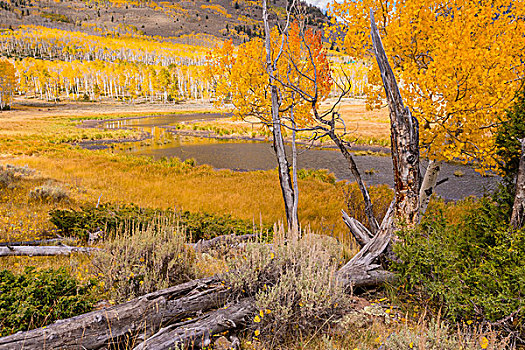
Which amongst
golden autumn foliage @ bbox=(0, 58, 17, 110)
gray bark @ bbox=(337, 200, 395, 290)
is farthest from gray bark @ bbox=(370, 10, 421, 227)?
golden autumn foliage @ bbox=(0, 58, 17, 110)

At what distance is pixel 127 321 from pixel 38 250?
348cm

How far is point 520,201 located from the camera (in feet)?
11.8

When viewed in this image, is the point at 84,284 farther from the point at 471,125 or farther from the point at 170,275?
the point at 471,125

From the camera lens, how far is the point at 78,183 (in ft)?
49.1

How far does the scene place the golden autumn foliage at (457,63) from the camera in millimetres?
6391

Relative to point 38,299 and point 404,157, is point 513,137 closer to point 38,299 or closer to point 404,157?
point 404,157

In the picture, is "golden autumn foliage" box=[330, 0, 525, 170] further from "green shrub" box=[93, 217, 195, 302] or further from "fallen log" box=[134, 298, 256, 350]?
"green shrub" box=[93, 217, 195, 302]

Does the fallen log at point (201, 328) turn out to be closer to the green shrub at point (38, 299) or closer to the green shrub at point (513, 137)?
the green shrub at point (38, 299)

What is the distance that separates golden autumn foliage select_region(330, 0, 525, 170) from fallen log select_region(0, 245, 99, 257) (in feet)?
24.9

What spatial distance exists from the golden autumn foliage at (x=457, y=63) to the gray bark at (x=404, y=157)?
230 cm

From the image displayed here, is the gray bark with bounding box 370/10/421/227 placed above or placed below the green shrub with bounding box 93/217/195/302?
above

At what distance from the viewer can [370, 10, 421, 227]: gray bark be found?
485 centimetres

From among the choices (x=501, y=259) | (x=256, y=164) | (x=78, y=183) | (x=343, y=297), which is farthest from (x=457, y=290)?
(x=256, y=164)

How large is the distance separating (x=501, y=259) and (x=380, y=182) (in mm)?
18999
